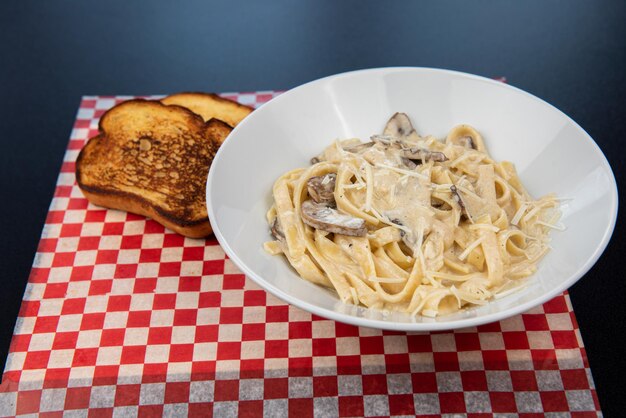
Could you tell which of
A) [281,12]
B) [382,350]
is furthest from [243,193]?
[281,12]

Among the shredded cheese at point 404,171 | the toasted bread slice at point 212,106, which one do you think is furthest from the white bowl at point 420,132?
the toasted bread slice at point 212,106

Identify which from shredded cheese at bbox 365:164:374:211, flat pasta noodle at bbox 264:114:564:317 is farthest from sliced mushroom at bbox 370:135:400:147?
shredded cheese at bbox 365:164:374:211

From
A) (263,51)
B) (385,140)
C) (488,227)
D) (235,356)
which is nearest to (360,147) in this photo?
(385,140)

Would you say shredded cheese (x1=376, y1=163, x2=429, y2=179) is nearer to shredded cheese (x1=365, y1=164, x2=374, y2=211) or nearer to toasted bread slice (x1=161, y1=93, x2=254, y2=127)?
shredded cheese (x1=365, y1=164, x2=374, y2=211)

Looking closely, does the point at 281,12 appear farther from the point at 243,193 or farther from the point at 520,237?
the point at 520,237

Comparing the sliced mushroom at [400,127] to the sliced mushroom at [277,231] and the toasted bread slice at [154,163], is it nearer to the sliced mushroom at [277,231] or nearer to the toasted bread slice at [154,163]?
the sliced mushroom at [277,231]

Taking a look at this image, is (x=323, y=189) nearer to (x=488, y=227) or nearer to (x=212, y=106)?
(x=488, y=227)
